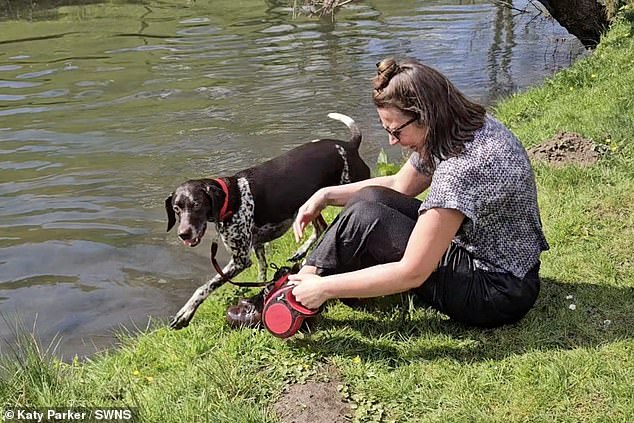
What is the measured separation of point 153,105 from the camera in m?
10.3

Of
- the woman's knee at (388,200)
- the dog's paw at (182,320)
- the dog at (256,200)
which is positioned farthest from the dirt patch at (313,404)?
the dog at (256,200)

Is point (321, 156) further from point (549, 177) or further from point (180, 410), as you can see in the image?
point (180, 410)

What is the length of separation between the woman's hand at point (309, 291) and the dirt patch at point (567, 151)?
3.10 meters

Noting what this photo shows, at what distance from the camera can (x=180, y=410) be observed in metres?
3.16

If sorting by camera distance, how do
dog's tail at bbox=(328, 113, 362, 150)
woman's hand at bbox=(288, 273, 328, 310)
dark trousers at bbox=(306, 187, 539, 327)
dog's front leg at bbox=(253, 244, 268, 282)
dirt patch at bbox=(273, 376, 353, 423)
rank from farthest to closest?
dog's tail at bbox=(328, 113, 362, 150) → dog's front leg at bbox=(253, 244, 268, 282) → dark trousers at bbox=(306, 187, 539, 327) → woman's hand at bbox=(288, 273, 328, 310) → dirt patch at bbox=(273, 376, 353, 423)

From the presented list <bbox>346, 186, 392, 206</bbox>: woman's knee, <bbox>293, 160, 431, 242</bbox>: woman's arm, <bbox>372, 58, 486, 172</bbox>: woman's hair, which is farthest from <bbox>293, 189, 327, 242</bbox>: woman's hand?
<bbox>372, 58, 486, 172</bbox>: woman's hair

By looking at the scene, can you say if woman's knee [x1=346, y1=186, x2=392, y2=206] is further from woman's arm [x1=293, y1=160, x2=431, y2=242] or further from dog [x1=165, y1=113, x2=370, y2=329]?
dog [x1=165, y1=113, x2=370, y2=329]

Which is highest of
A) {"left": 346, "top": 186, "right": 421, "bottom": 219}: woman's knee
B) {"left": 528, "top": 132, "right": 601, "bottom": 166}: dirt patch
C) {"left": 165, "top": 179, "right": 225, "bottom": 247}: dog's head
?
{"left": 346, "top": 186, "right": 421, "bottom": 219}: woman's knee

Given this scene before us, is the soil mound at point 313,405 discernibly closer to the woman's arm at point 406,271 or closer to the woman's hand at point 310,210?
the woman's arm at point 406,271

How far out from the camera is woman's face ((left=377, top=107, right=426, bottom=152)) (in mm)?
3279

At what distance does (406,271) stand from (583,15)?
29.5ft

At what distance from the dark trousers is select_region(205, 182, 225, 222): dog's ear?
131 centimetres

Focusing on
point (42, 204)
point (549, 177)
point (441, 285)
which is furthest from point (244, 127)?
point (441, 285)

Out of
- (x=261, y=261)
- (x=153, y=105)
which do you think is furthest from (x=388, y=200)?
(x=153, y=105)
